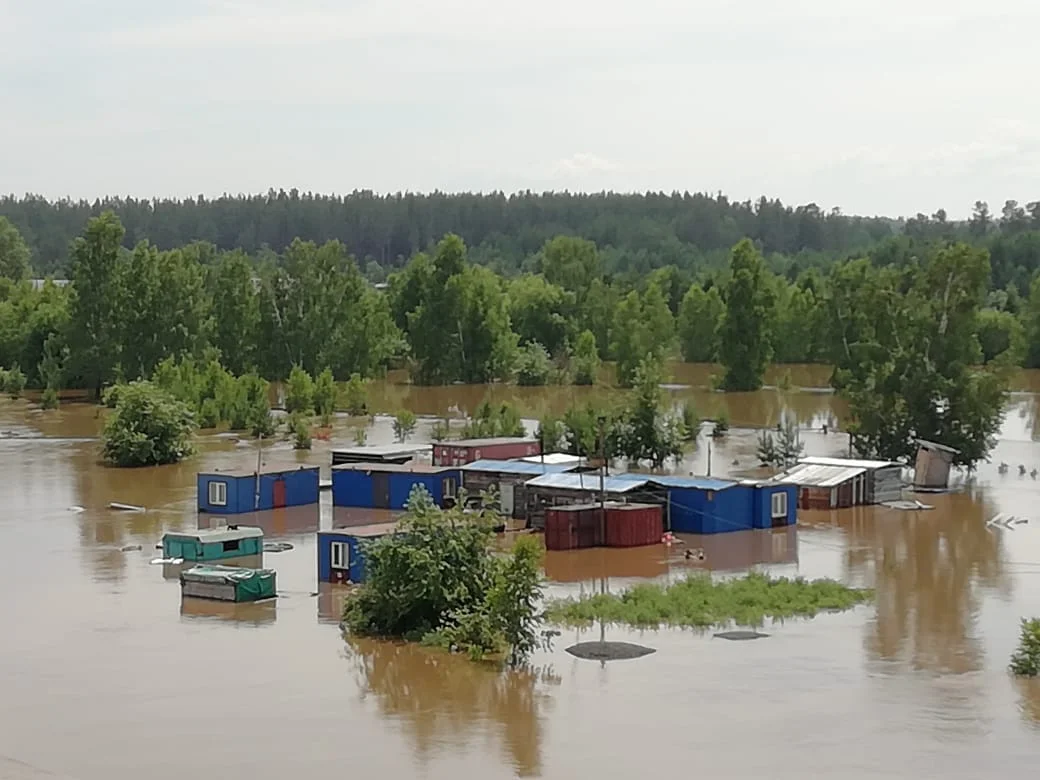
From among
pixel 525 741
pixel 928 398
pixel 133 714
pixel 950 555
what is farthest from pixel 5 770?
pixel 928 398

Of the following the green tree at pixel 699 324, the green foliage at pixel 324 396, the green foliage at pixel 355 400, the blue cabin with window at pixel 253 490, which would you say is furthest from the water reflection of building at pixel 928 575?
the green tree at pixel 699 324

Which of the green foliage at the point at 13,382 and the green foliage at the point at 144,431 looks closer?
the green foliage at the point at 144,431

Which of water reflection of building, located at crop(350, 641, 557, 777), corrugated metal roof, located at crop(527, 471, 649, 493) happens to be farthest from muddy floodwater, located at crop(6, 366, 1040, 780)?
corrugated metal roof, located at crop(527, 471, 649, 493)

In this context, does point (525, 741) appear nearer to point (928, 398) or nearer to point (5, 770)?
point (5, 770)

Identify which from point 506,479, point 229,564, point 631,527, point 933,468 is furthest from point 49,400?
point 631,527

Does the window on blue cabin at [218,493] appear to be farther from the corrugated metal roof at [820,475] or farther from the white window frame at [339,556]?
the corrugated metal roof at [820,475]

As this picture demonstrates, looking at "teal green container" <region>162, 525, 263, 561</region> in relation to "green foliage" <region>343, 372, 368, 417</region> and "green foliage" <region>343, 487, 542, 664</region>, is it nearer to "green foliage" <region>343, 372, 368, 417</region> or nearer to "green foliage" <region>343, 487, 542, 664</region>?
"green foliage" <region>343, 487, 542, 664</region>

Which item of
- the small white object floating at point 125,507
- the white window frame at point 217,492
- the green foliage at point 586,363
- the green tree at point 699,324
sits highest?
the green tree at point 699,324
